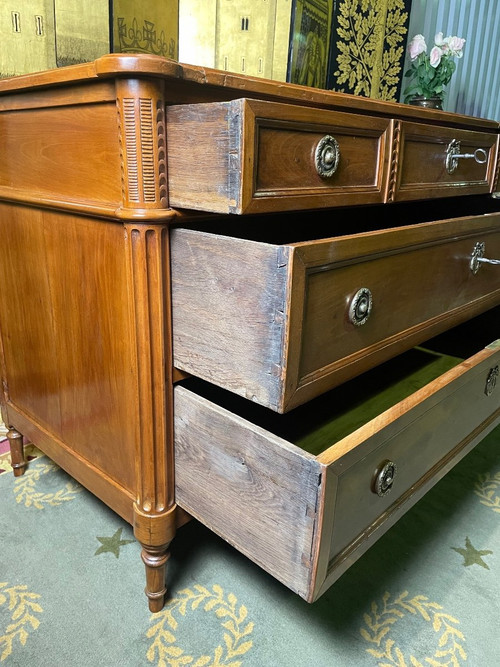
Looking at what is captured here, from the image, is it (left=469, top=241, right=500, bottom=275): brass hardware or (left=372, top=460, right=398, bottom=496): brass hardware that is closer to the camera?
(left=372, top=460, right=398, bottom=496): brass hardware

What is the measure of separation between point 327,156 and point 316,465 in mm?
361

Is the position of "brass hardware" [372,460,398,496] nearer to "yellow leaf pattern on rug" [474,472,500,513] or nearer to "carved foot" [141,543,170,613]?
"carved foot" [141,543,170,613]

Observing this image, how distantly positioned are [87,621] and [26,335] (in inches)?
18.2

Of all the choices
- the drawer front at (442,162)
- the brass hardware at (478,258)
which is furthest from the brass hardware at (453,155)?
the brass hardware at (478,258)

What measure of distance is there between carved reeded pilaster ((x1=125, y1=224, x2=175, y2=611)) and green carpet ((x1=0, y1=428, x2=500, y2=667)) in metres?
0.07

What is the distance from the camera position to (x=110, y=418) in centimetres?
75

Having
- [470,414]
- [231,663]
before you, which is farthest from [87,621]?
[470,414]

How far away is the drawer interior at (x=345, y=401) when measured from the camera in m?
0.79

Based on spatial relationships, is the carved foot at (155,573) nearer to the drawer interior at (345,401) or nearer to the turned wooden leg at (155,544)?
the turned wooden leg at (155,544)

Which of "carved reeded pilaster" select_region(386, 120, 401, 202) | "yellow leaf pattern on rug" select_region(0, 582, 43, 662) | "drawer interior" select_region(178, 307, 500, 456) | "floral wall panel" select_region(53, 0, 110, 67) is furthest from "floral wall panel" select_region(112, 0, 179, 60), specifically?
"yellow leaf pattern on rug" select_region(0, 582, 43, 662)

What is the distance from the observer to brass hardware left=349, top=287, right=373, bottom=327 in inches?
24.0

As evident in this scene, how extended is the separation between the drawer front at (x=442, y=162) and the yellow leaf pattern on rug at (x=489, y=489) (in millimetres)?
590

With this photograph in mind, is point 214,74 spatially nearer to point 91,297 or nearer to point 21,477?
point 91,297

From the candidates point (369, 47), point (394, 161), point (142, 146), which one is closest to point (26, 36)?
point (142, 146)
